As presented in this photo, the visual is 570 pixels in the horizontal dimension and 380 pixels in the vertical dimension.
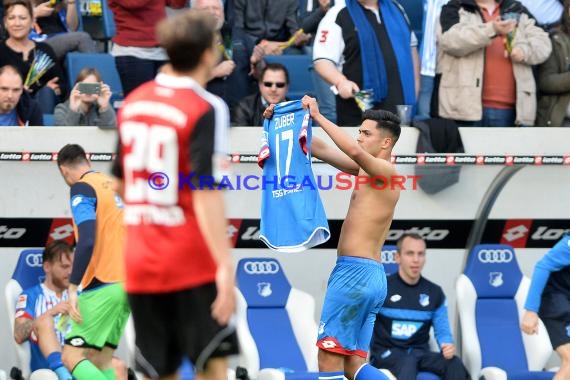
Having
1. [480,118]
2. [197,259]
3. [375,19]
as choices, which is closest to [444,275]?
[480,118]

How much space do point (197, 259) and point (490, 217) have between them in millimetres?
5716

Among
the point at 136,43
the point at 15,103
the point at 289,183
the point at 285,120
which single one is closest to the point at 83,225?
the point at 289,183

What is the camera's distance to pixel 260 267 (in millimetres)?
10828

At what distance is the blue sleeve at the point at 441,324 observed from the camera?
34.6 feet

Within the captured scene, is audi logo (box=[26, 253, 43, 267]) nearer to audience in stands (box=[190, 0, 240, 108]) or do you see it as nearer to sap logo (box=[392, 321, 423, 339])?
audience in stands (box=[190, 0, 240, 108])

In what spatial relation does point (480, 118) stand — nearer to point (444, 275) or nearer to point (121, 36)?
point (444, 275)

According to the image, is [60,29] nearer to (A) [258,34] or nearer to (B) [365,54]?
(A) [258,34]

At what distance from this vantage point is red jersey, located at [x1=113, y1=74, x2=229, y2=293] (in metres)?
5.79

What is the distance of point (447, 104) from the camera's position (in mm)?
11289

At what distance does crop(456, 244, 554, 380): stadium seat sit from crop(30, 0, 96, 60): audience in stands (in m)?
3.91

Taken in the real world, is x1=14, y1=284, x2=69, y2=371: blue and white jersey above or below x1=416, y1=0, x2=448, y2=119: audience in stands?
below

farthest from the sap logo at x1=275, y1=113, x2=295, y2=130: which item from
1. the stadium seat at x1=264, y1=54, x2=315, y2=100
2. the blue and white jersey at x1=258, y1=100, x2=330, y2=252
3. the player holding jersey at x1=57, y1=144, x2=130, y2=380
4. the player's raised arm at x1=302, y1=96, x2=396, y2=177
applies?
the stadium seat at x1=264, y1=54, x2=315, y2=100

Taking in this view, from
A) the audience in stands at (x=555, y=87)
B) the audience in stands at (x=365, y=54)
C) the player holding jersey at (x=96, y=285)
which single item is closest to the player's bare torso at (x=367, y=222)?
the player holding jersey at (x=96, y=285)

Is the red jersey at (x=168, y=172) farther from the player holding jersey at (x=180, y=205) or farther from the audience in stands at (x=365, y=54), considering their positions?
the audience in stands at (x=365, y=54)
